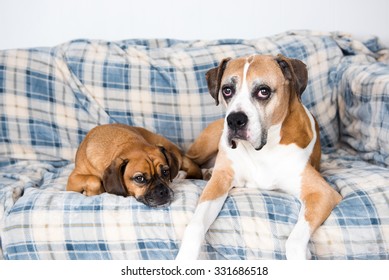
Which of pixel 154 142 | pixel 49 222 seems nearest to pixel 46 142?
pixel 154 142

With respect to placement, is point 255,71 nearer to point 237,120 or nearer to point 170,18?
point 237,120

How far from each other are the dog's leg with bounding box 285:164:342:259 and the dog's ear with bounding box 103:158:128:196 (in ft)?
3.13

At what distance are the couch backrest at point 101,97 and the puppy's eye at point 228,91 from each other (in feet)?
3.73

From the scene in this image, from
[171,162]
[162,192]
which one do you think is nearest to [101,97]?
[171,162]

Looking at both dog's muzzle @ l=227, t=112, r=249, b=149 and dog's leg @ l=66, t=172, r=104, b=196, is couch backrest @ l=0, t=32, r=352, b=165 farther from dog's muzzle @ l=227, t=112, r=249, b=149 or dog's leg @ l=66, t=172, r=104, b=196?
dog's muzzle @ l=227, t=112, r=249, b=149

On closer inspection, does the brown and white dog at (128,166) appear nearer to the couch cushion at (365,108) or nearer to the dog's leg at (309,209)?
the dog's leg at (309,209)

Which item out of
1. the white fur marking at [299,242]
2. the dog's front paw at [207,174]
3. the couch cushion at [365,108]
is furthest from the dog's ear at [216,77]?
the couch cushion at [365,108]

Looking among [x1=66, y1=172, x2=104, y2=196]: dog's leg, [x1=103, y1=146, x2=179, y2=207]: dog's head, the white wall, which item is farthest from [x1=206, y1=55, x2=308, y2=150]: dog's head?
the white wall

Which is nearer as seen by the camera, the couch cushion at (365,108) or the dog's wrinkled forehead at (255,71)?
the dog's wrinkled forehead at (255,71)

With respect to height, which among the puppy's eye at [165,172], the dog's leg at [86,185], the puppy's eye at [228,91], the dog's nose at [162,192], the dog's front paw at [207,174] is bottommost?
the dog's front paw at [207,174]

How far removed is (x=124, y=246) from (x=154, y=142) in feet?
3.69

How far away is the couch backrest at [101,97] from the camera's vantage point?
381 cm
